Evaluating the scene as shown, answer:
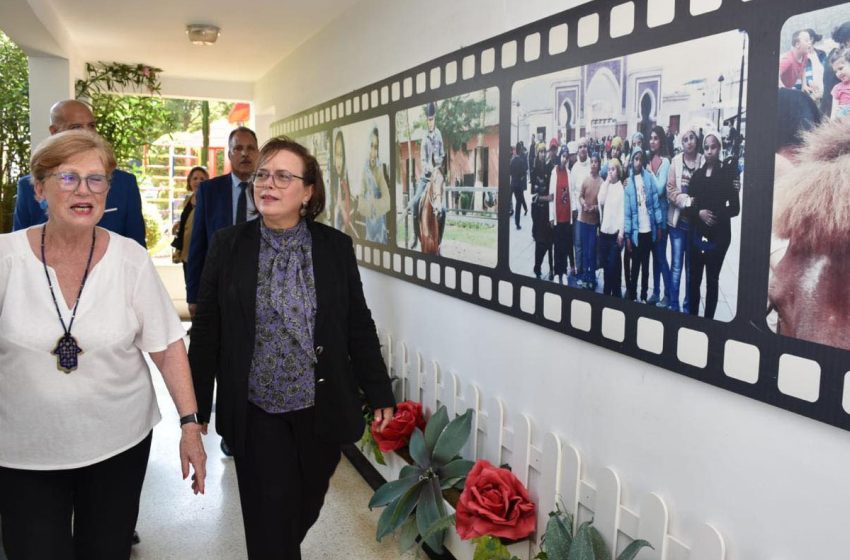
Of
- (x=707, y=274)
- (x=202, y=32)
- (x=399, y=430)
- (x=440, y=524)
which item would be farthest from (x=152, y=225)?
(x=707, y=274)

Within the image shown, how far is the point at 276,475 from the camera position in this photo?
2240 mm

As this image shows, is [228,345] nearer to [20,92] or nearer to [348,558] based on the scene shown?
[348,558]

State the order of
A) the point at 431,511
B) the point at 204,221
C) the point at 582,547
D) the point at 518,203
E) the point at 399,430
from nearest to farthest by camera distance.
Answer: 1. the point at 582,547
2. the point at 518,203
3. the point at 431,511
4. the point at 399,430
5. the point at 204,221

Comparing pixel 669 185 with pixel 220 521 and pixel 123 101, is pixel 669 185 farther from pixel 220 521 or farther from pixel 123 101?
Result: pixel 123 101

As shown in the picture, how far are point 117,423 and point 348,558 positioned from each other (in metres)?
1.44

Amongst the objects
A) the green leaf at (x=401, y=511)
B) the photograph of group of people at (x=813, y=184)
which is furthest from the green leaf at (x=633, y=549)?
the green leaf at (x=401, y=511)

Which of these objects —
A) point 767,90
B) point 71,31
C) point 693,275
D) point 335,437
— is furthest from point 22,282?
point 71,31

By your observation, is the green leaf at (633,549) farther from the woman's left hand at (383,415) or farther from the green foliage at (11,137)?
the green foliage at (11,137)

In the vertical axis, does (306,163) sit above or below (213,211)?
above

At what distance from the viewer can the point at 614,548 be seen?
6.72 ft

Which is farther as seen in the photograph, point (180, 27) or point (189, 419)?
point (180, 27)

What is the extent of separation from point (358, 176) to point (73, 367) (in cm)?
273

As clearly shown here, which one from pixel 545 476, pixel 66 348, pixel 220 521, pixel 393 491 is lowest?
pixel 220 521

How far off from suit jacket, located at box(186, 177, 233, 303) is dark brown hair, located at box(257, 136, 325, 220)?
4.37ft
